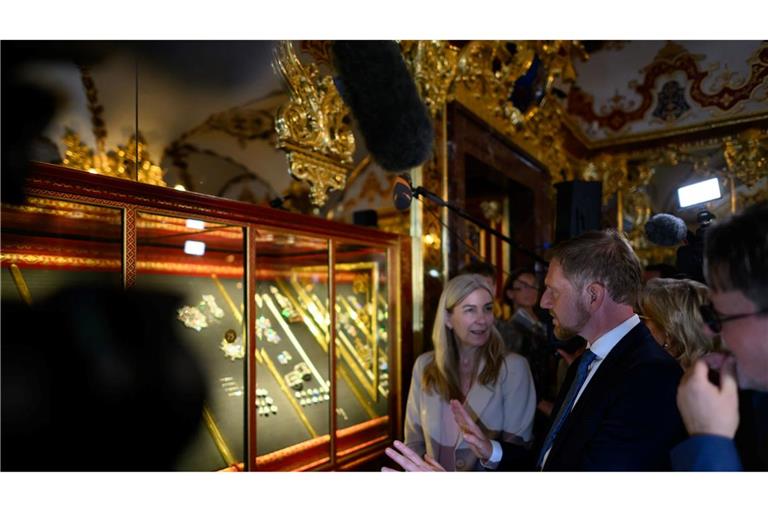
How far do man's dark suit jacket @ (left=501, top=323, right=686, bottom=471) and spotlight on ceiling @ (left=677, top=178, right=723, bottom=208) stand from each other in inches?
25.6

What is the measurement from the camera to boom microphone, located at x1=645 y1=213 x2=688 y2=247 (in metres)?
1.87

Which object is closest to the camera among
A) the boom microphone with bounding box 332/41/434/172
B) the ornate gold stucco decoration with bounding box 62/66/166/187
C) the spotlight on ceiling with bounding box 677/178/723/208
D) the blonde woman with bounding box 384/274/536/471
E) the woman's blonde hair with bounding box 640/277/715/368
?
the woman's blonde hair with bounding box 640/277/715/368

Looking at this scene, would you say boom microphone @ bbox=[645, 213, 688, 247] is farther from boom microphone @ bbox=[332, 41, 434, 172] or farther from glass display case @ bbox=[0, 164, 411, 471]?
glass display case @ bbox=[0, 164, 411, 471]

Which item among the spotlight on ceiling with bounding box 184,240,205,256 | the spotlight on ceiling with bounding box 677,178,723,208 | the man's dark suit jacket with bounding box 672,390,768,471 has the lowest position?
the man's dark suit jacket with bounding box 672,390,768,471

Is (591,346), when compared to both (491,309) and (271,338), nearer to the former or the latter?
(491,309)

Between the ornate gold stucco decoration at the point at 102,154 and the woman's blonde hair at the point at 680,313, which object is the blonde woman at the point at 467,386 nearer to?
the woman's blonde hair at the point at 680,313

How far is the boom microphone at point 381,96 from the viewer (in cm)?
162

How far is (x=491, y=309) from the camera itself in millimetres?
2283

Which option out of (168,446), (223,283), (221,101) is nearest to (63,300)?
(168,446)

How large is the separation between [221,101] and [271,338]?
4.01ft

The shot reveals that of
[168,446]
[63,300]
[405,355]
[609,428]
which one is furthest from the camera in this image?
[405,355]

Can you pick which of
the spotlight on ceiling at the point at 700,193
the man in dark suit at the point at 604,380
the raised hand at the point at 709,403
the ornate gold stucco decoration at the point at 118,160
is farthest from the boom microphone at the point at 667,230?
the ornate gold stucco decoration at the point at 118,160

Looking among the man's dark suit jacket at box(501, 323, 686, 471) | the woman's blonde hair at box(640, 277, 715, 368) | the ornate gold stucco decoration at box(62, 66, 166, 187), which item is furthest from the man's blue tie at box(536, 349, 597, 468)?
the ornate gold stucco decoration at box(62, 66, 166, 187)

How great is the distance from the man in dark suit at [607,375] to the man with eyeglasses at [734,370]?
0.40 feet
